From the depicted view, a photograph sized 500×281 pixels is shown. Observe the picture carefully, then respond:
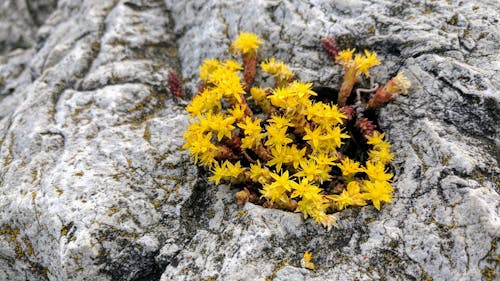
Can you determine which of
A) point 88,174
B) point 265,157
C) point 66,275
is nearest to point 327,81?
point 265,157

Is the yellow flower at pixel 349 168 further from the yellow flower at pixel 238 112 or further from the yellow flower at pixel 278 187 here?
the yellow flower at pixel 238 112

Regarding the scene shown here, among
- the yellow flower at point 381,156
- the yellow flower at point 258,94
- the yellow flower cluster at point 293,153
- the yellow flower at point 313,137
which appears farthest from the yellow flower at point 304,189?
the yellow flower at point 258,94

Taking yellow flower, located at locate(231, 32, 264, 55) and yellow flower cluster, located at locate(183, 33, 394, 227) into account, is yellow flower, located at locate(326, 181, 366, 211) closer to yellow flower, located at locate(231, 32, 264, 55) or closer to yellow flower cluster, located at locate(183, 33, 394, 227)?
yellow flower cluster, located at locate(183, 33, 394, 227)

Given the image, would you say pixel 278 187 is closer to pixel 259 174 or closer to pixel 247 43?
pixel 259 174

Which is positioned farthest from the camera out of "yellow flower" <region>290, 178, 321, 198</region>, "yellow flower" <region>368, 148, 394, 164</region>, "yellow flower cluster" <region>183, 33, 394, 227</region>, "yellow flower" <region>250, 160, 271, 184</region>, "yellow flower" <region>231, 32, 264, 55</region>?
"yellow flower" <region>231, 32, 264, 55</region>

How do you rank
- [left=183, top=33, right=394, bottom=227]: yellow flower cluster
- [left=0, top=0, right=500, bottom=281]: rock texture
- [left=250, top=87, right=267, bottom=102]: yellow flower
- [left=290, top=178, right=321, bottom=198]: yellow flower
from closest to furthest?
[left=0, top=0, right=500, bottom=281]: rock texture, [left=290, top=178, right=321, bottom=198]: yellow flower, [left=183, top=33, right=394, bottom=227]: yellow flower cluster, [left=250, top=87, right=267, bottom=102]: yellow flower

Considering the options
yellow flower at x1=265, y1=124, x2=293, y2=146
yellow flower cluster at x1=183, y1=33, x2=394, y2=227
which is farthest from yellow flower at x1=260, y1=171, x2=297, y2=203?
yellow flower at x1=265, y1=124, x2=293, y2=146
